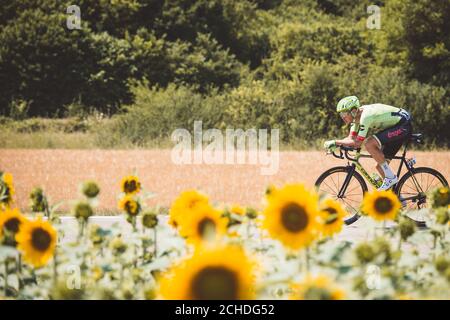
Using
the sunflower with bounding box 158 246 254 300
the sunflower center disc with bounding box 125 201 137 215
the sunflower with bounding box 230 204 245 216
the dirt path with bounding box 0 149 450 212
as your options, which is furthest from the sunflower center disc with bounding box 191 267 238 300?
the dirt path with bounding box 0 149 450 212

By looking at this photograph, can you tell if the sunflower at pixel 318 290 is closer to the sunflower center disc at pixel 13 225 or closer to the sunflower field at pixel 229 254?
the sunflower field at pixel 229 254

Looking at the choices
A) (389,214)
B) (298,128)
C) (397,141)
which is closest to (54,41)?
(298,128)

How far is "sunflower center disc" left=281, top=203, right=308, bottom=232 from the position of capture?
1.90 meters

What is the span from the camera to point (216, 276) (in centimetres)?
139

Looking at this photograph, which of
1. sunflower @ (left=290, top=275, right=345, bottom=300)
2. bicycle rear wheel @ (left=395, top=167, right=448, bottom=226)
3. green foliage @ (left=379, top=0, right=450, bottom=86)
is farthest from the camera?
green foliage @ (left=379, top=0, right=450, bottom=86)

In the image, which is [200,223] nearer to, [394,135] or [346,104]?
[346,104]

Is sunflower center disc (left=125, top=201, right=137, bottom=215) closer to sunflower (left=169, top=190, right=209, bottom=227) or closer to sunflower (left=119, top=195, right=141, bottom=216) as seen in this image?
sunflower (left=119, top=195, right=141, bottom=216)

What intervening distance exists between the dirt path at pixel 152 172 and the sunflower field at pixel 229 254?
20.1 feet

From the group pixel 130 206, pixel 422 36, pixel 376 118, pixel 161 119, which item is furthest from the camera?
pixel 422 36

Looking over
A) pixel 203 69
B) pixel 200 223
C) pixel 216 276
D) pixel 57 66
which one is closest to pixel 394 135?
pixel 200 223

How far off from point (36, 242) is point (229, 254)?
1050 millimetres

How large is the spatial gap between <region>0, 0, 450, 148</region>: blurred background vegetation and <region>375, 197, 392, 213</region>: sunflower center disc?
56.6 feet
